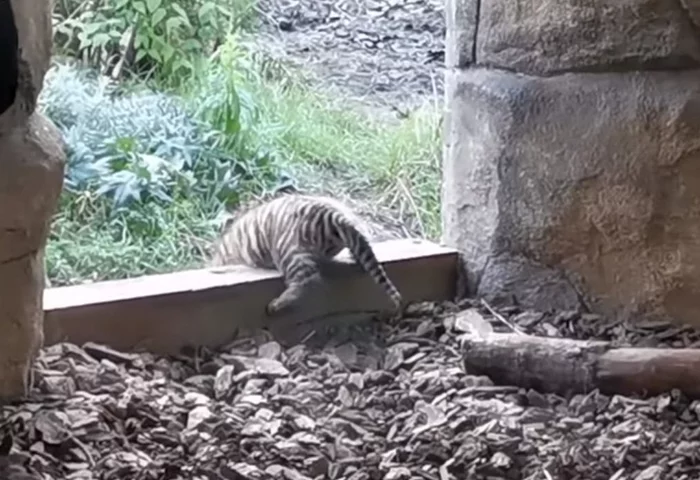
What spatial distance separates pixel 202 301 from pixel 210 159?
1292mm

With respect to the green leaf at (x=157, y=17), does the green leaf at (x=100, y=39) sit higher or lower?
lower

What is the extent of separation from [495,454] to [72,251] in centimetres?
156

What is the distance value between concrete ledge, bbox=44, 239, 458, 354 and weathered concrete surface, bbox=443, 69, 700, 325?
0.69ft

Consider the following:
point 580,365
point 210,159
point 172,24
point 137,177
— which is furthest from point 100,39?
point 580,365

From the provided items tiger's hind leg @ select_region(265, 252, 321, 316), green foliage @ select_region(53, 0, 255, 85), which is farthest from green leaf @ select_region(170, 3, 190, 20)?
tiger's hind leg @ select_region(265, 252, 321, 316)

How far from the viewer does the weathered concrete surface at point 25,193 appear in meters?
2.24

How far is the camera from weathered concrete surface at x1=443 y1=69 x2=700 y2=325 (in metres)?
2.91

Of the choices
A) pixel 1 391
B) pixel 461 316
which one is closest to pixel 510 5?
pixel 461 316

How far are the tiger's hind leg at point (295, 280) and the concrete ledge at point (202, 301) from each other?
3 centimetres

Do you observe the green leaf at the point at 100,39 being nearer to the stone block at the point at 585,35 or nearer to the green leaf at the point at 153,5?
the green leaf at the point at 153,5

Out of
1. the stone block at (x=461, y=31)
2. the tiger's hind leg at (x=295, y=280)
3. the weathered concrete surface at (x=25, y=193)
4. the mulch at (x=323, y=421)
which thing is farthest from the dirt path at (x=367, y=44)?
the weathered concrete surface at (x=25, y=193)

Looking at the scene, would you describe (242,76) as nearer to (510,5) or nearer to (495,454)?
(510,5)

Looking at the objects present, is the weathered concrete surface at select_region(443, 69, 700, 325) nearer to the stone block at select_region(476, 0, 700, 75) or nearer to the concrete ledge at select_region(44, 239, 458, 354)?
the stone block at select_region(476, 0, 700, 75)

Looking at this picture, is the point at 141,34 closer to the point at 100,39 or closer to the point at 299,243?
the point at 100,39
